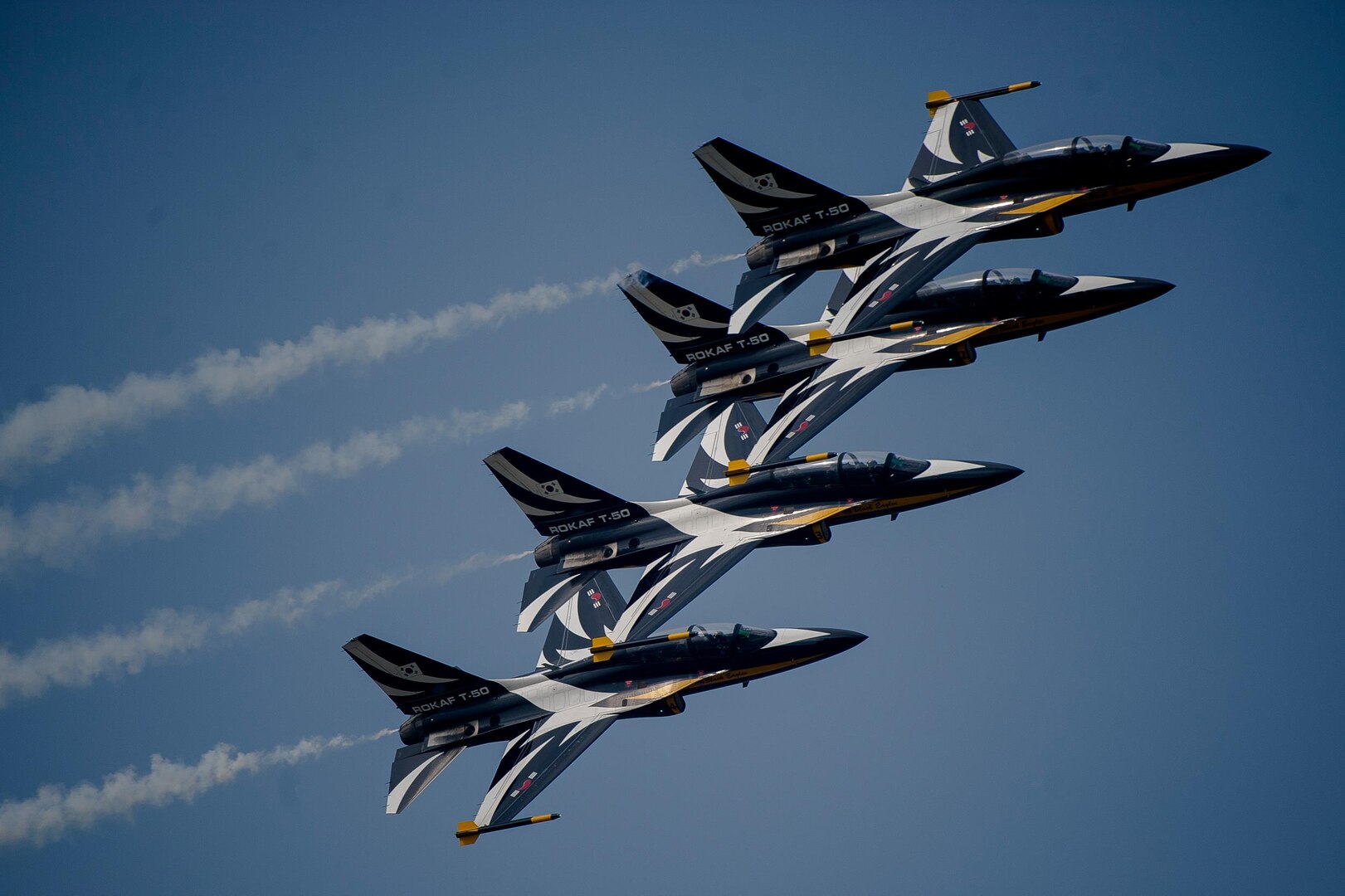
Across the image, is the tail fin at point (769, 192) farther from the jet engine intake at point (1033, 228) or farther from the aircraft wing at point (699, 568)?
the aircraft wing at point (699, 568)

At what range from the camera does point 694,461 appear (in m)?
75.2

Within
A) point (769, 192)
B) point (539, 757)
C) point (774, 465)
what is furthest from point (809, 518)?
point (539, 757)

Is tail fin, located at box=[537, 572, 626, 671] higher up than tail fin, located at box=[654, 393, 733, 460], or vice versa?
tail fin, located at box=[654, 393, 733, 460]

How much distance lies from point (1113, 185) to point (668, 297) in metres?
17.8

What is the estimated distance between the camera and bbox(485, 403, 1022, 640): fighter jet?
234ft

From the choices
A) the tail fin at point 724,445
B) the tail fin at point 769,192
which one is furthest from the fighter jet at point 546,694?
the tail fin at point 769,192

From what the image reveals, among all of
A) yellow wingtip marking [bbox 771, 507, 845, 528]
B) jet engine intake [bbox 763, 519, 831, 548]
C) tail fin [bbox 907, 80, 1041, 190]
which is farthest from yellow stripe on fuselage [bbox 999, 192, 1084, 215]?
jet engine intake [bbox 763, 519, 831, 548]

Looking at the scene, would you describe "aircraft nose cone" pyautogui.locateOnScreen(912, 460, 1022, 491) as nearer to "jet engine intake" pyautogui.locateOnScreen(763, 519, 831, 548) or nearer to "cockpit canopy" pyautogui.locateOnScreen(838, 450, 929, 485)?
"cockpit canopy" pyautogui.locateOnScreen(838, 450, 929, 485)

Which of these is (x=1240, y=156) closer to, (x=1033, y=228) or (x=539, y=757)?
(x=1033, y=228)

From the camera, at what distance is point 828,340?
73.1 meters

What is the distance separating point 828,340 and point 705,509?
8062 mm

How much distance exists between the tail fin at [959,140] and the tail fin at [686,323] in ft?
28.7

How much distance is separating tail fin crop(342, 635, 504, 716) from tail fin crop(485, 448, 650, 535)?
6.80 m

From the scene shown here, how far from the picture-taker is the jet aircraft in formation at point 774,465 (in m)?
70.6
